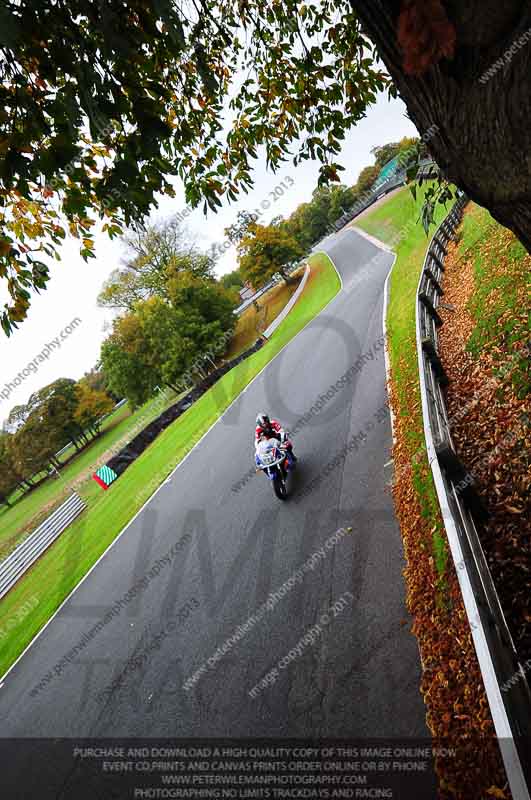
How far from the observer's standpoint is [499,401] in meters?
6.07

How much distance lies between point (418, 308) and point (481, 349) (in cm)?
247

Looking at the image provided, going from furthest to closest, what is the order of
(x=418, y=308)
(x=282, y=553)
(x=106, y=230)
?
(x=418, y=308) < (x=282, y=553) < (x=106, y=230)

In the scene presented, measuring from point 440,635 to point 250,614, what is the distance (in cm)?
279

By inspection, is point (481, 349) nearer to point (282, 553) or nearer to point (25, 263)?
point (282, 553)

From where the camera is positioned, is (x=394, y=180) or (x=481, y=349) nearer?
(x=481, y=349)

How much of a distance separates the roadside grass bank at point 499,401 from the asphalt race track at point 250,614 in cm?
125

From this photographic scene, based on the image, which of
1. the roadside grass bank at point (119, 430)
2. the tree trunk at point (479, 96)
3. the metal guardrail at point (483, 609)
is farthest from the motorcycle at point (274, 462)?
the roadside grass bank at point (119, 430)

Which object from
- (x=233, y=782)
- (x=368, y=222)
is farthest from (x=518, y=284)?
(x=368, y=222)

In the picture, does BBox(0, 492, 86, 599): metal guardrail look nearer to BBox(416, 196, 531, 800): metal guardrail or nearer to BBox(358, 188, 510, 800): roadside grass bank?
BBox(358, 188, 510, 800): roadside grass bank

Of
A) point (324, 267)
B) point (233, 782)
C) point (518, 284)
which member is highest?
point (324, 267)

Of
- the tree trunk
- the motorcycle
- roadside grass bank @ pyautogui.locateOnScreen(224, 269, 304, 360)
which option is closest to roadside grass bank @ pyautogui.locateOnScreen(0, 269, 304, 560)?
roadside grass bank @ pyautogui.locateOnScreen(224, 269, 304, 360)

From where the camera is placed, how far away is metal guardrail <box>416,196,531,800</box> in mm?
2310

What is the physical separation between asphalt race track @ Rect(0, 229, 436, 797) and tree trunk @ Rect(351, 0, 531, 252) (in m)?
4.39

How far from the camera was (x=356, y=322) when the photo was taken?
17.6 meters
